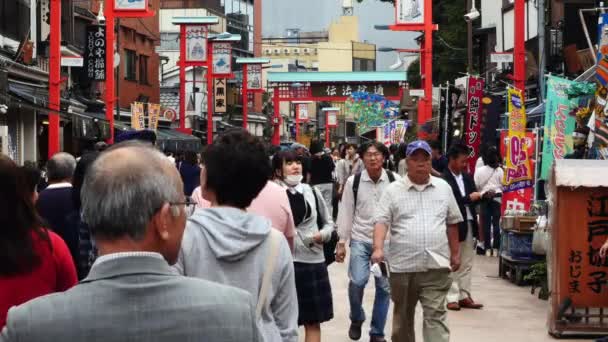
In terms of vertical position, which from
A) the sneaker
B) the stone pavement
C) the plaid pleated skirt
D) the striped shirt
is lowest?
the stone pavement

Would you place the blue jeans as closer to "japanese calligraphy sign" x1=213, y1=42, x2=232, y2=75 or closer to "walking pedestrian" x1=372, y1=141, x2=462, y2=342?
"walking pedestrian" x1=372, y1=141, x2=462, y2=342

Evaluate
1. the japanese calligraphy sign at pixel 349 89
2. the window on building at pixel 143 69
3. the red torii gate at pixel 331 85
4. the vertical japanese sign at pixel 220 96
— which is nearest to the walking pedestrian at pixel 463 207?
the window on building at pixel 143 69

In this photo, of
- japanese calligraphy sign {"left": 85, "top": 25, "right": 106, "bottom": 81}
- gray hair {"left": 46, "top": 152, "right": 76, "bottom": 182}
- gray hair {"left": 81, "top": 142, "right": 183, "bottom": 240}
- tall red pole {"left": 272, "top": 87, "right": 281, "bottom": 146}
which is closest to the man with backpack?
gray hair {"left": 46, "top": 152, "right": 76, "bottom": 182}

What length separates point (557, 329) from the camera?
10414mm

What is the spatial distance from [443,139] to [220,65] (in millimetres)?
25531

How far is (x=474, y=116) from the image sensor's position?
861 inches

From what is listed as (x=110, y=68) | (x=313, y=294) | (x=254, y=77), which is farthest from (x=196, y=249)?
(x=254, y=77)

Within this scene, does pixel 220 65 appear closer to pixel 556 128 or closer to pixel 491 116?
pixel 491 116

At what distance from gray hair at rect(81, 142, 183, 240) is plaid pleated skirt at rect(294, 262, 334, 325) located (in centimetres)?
505

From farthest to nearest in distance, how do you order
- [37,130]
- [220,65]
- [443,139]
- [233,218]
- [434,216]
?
[220,65] < [37,130] < [443,139] < [434,216] < [233,218]

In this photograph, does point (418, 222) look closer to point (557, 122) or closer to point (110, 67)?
point (557, 122)

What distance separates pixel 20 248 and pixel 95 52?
98.9 feet

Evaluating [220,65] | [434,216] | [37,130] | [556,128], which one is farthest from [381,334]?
[220,65]

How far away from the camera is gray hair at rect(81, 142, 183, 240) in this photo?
2.82 meters
